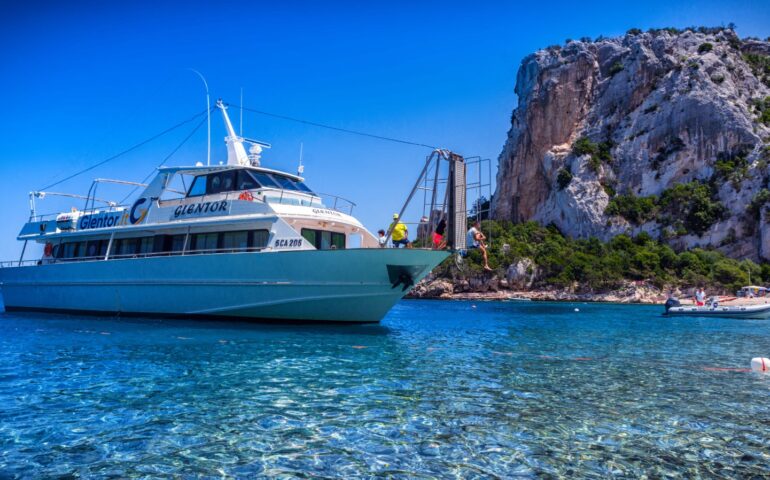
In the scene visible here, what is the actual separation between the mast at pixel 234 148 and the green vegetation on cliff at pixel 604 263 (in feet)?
116

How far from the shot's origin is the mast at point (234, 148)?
64.3 feet

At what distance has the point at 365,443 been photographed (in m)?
5.10

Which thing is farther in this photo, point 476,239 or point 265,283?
point 265,283

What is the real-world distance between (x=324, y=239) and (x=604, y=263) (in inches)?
1999

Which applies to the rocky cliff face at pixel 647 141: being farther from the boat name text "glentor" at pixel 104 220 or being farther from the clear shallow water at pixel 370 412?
the boat name text "glentor" at pixel 104 220

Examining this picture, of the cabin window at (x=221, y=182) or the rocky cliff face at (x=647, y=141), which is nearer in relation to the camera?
the cabin window at (x=221, y=182)

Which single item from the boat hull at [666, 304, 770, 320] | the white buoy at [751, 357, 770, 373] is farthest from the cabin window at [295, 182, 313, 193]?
the boat hull at [666, 304, 770, 320]

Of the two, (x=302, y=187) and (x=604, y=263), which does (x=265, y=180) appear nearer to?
(x=302, y=187)

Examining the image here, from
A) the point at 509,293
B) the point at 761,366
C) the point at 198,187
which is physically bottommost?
the point at 761,366

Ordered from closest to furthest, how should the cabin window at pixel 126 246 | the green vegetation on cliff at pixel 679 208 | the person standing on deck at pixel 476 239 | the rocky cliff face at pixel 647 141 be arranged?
the person standing on deck at pixel 476 239, the cabin window at pixel 126 246, the green vegetation on cliff at pixel 679 208, the rocky cliff face at pixel 647 141

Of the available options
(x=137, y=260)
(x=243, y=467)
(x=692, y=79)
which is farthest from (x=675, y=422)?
(x=692, y=79)

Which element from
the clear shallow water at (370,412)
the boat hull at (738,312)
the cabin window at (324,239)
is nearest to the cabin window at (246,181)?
the cabin window at (324,239)

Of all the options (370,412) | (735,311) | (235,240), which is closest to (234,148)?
(235,240)

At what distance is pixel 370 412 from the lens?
620cm
